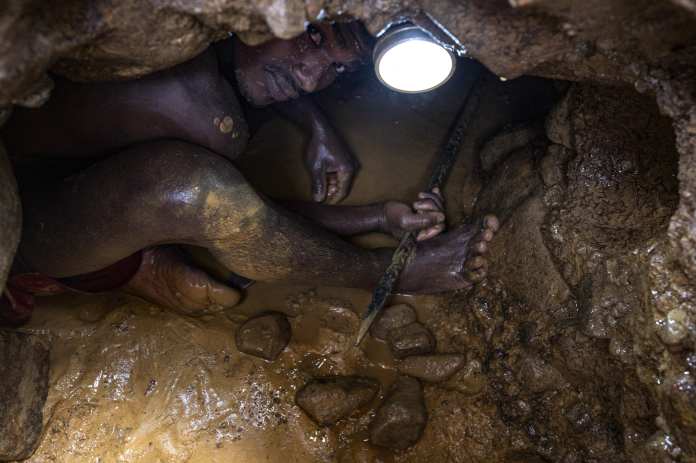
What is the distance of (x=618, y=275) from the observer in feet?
5.93

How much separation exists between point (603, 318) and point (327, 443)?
1.19 meters

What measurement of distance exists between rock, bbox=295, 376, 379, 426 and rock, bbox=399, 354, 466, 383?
0.19 metres

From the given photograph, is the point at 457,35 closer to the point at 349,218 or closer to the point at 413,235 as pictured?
the point at 413,235

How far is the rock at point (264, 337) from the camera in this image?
2475 mm

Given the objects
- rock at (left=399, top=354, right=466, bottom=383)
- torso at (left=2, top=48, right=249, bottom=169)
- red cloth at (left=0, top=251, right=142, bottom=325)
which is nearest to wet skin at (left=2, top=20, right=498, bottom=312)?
torso at (left=2, top=48, right=249, bottom=169)

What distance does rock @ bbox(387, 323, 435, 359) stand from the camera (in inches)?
96.6

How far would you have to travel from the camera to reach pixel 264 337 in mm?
2477

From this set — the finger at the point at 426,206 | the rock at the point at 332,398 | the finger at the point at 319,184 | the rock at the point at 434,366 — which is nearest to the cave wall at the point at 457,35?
the finger at the point at 426,206

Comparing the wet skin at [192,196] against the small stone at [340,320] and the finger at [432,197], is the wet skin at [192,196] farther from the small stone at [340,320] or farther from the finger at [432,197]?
the small stone at [340,320]

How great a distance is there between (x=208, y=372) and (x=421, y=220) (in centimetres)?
114

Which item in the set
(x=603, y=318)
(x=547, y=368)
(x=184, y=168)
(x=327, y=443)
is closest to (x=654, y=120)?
(x=603, y=318)

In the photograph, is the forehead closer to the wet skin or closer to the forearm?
the wet skin

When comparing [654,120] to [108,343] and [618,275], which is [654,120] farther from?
[108,343]

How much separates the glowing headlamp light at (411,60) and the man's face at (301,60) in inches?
15.5
